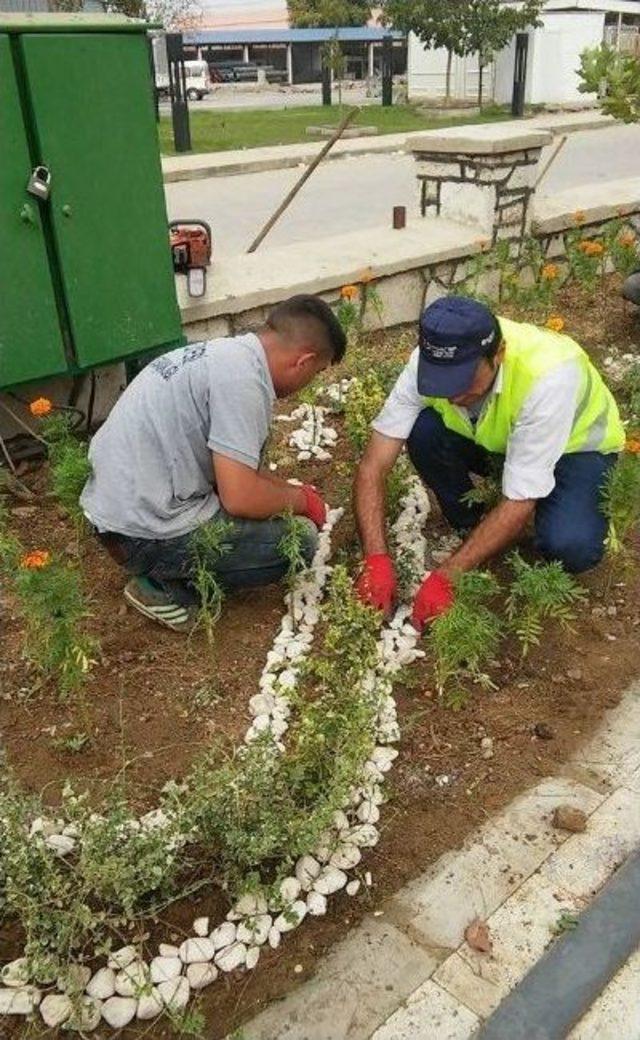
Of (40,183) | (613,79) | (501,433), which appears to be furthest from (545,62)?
(501,433)

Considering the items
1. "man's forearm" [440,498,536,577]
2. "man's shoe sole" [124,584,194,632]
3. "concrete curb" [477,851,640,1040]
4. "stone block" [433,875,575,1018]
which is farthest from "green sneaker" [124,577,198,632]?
"concrete curb" [477,851,640,1040]

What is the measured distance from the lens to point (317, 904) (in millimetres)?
2088

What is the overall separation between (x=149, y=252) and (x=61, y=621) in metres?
2.00

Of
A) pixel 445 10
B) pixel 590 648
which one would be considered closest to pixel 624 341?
pixel 590 648

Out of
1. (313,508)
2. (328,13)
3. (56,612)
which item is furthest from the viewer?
(328,13)

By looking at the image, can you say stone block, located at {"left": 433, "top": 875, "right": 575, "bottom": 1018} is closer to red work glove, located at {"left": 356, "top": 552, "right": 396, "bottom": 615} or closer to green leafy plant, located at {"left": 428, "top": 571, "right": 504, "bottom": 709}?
green leafy plant, located at {"left": 428, "top": 571, "right": 504, "bottom": 709}

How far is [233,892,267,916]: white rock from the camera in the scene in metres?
2.06

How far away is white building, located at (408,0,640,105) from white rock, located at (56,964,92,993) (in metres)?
32.6

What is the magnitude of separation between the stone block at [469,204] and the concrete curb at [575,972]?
14.1 feet

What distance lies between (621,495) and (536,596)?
61 centimetres

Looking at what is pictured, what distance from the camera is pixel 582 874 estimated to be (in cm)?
216

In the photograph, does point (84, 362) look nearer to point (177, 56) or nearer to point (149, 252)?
point (149, 252)

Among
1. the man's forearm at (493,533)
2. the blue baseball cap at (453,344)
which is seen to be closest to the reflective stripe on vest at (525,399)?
the blue baseball cap at (453,344)

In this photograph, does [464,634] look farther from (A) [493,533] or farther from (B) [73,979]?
(B) [73,979]
